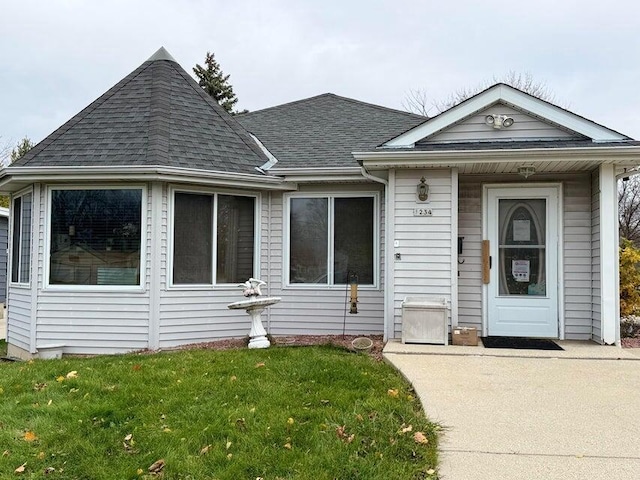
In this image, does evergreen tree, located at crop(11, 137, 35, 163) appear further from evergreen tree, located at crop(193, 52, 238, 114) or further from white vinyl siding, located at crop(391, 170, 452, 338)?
white vinyl siding, located at crop(391, 170, 452, 338)

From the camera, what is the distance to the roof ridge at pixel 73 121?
7438 millimetres

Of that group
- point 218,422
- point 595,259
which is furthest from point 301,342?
point 595,259

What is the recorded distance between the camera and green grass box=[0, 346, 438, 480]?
119 inches

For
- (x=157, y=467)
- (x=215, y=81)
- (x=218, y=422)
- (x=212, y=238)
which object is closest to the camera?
(x=157, y=467)

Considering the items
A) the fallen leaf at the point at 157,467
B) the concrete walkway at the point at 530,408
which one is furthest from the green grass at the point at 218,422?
the concrete walkway at the point at 530,408

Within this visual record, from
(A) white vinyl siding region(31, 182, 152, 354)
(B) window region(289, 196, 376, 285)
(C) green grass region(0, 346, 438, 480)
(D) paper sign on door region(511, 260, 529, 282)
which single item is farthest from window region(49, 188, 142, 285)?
(D) paper sign on door region(511, 260, 529, 282)

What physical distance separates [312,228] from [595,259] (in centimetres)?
396

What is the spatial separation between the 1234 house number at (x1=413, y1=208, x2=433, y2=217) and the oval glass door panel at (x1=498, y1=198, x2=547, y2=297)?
111cm

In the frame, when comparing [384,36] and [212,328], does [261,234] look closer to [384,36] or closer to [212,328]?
[212,328]

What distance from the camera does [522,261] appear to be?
692cm

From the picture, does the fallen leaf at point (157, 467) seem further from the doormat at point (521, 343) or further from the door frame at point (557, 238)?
the door frame at point (557, 238)

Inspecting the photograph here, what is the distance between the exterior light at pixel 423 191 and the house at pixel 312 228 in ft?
0.12

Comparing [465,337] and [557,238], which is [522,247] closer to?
[557,238]

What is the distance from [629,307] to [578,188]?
7.34ft
